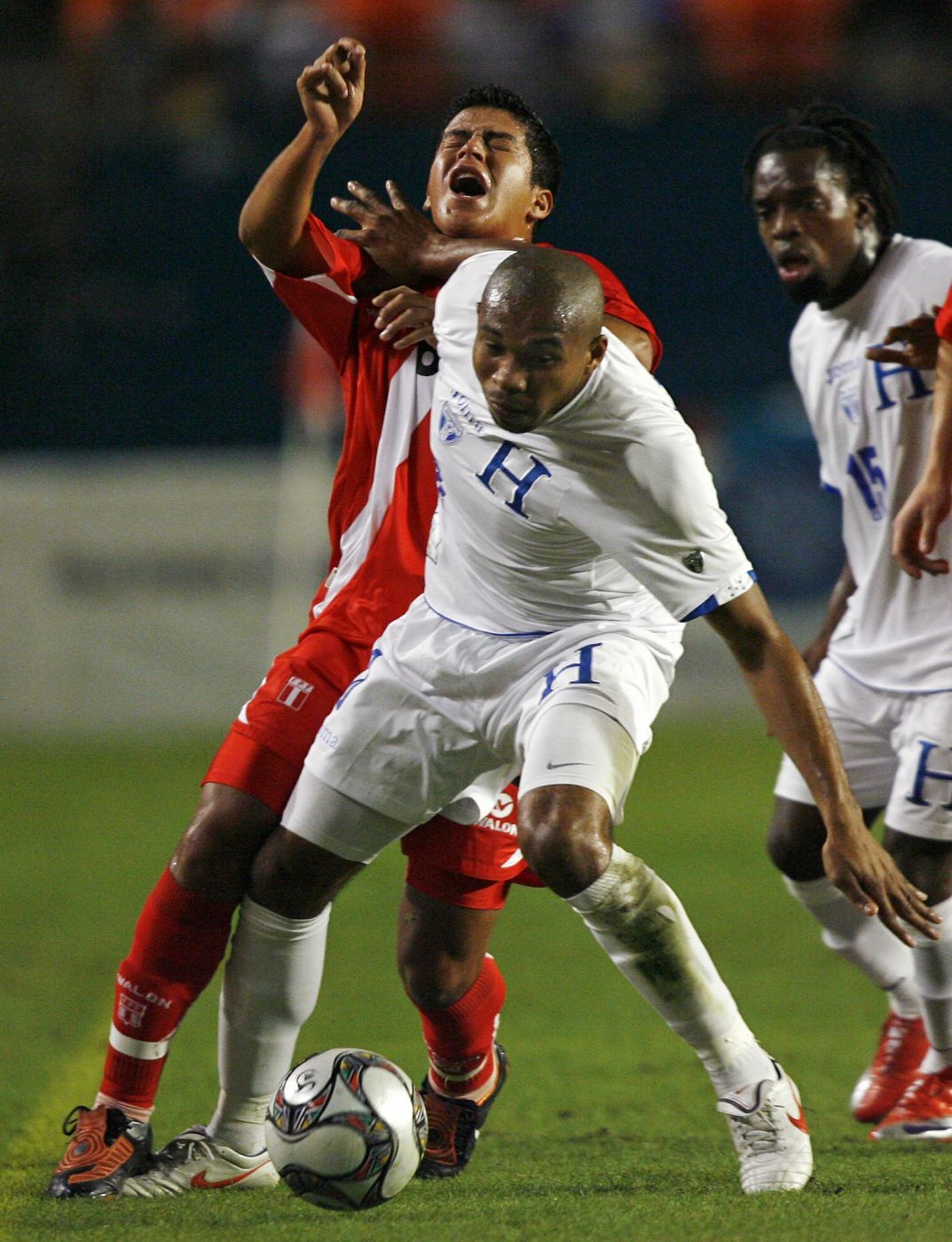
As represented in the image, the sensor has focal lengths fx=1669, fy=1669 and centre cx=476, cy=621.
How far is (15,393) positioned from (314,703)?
1018 centimetres

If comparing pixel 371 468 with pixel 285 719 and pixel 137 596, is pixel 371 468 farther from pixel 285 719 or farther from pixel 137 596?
pixel 137 596

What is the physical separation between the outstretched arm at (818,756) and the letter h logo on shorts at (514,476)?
45 centimetres

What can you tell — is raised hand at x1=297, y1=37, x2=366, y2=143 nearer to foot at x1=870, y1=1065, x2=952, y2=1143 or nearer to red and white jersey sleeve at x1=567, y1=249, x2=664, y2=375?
red and white jersey sleeve at x1=567, y1=249, x2=664, y2=375

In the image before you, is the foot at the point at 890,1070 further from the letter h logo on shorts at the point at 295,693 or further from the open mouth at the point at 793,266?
the open mouth at the point at 793,266

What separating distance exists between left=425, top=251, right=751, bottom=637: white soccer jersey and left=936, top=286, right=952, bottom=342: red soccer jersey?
0.92 metres

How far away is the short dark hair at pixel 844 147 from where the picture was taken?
4523 mm

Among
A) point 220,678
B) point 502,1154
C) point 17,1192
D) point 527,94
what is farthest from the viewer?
point 527,94

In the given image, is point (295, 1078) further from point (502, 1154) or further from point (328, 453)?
point (328, 453)

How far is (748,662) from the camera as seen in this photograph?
3395mm

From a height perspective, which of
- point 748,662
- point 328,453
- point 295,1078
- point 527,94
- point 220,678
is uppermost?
point 527,94

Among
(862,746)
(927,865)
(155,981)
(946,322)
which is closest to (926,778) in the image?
(927,865)

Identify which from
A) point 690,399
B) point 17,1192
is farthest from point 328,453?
point 17,1192

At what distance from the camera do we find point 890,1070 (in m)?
4.39

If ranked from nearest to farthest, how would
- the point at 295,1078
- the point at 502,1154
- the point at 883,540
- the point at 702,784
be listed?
the point at 295,1078
the point at 502,1154
the point at 883,540
the point at 702,784
